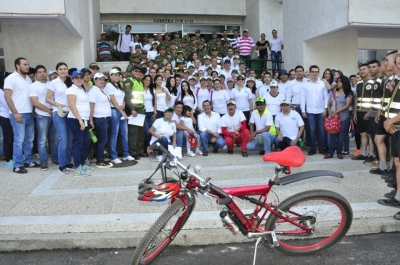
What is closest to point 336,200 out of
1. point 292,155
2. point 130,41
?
point 292,155

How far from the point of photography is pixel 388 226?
167 inches

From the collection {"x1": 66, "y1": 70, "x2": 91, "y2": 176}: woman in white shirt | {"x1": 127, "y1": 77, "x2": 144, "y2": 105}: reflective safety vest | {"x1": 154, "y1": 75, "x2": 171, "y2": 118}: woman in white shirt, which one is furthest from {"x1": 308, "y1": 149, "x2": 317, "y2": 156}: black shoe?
{"x1": 66, "y1": 70, "x2": 91, "y2": 176}: woman in white shirt

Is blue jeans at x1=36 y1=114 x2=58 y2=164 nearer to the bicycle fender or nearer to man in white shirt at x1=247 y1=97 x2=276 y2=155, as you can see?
man in white shirt at x1=247 y1=97 x2=276 y2=155

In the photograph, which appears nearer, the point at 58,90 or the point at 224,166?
the point at 58,90

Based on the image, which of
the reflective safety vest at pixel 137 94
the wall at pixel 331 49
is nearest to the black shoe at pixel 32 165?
the reflective safety vest at pixel 137 94

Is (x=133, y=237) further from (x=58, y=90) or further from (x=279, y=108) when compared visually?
(x=279, y=108)

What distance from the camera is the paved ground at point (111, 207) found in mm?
3965

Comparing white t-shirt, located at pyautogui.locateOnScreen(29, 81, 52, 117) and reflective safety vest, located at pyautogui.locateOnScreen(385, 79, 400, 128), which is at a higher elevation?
white t-shirt, located at pyautogui.locateOnScreen(29, 81, 52, 117)

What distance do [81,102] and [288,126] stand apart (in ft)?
14.1

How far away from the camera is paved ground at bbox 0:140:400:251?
13.0 ft

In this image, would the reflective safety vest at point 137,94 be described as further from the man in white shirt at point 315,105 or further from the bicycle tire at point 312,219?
the bicycle tire at point 312,219

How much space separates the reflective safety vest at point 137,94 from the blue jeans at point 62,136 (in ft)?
5.07

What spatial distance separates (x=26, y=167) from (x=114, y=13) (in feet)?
42.9

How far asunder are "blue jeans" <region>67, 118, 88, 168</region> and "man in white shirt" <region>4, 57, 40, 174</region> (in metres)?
1.00
